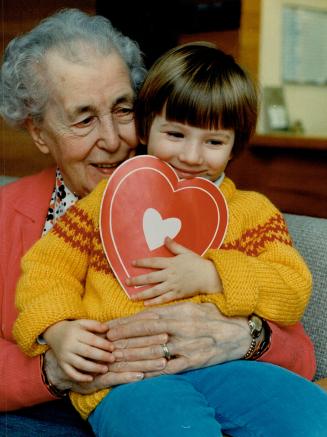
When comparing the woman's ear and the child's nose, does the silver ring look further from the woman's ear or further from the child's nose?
the woman's ear

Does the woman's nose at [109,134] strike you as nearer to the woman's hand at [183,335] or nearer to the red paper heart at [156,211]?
the red paper heart at [156,211]

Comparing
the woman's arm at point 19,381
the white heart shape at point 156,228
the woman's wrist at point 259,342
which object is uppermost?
the white heart shape at point 156,228

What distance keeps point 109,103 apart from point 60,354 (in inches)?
26.1

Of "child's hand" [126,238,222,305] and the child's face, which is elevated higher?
Result: the child's face

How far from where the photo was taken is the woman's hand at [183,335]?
136 cm

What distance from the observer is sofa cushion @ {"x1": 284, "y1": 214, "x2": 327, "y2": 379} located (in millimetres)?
1667

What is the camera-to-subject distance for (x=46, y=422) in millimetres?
1573

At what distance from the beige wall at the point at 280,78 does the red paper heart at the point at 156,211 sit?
5.90 ft

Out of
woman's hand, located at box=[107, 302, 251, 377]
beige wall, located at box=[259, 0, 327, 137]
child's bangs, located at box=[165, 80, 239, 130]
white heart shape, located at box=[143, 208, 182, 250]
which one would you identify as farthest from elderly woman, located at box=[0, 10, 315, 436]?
beige wall, located at box=[259, 0, 327, 137]

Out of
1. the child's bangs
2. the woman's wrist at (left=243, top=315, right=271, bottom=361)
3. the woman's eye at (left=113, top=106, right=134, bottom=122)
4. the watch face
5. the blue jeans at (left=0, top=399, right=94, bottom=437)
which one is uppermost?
the child's bangs

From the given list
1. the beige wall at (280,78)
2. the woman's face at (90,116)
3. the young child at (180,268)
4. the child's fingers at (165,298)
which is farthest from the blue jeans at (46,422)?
the beige wall at (280,78)

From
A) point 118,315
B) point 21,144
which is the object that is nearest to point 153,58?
point 21,144

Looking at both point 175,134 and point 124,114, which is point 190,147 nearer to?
point 175,134

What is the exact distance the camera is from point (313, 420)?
1.19 m
